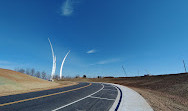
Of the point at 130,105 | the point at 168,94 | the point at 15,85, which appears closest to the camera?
the point at 130,105

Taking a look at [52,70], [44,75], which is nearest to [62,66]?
[52,70]

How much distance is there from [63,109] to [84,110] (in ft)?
3.22

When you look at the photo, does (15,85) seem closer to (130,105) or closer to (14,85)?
(14,85)

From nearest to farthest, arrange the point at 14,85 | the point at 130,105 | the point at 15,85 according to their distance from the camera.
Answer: the point at 130,105
the point at 14,85
the point at 15,85

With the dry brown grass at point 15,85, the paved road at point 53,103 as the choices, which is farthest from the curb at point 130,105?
the dry brown grass at point 15,85

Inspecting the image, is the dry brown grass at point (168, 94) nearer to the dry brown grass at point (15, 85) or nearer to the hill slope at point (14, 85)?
the dry brown grass at point (15, 85)

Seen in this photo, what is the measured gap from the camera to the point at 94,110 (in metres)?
4.50

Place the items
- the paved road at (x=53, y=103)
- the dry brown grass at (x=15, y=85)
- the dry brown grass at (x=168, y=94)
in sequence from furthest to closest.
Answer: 1. the dry brown grass at (x=15, y=85)
2. the dry brown grass at (x=168, y=94)
3. the paved road at (x=53, y=103)

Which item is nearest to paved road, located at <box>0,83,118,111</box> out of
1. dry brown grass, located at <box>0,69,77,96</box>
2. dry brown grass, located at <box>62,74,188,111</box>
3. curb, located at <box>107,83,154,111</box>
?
curb, located at <box>107,83,154,111</box>

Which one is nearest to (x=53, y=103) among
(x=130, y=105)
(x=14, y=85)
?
(x=130, y=105)

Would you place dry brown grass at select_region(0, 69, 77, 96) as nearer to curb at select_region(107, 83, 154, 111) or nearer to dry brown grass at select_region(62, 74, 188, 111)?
curb at select_region(107, 83, 154, 111)

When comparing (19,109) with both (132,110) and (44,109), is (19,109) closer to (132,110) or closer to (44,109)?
(44,109)

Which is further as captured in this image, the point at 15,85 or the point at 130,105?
the point at 15,85

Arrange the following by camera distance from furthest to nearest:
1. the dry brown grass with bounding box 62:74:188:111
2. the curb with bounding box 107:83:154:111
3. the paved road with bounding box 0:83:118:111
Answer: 1. the dry brown grass with bounding box 62:74:188:111
2. the curb with bounding box 107:83:154:111
3. the paved road with bounding box 0:83:118:111
